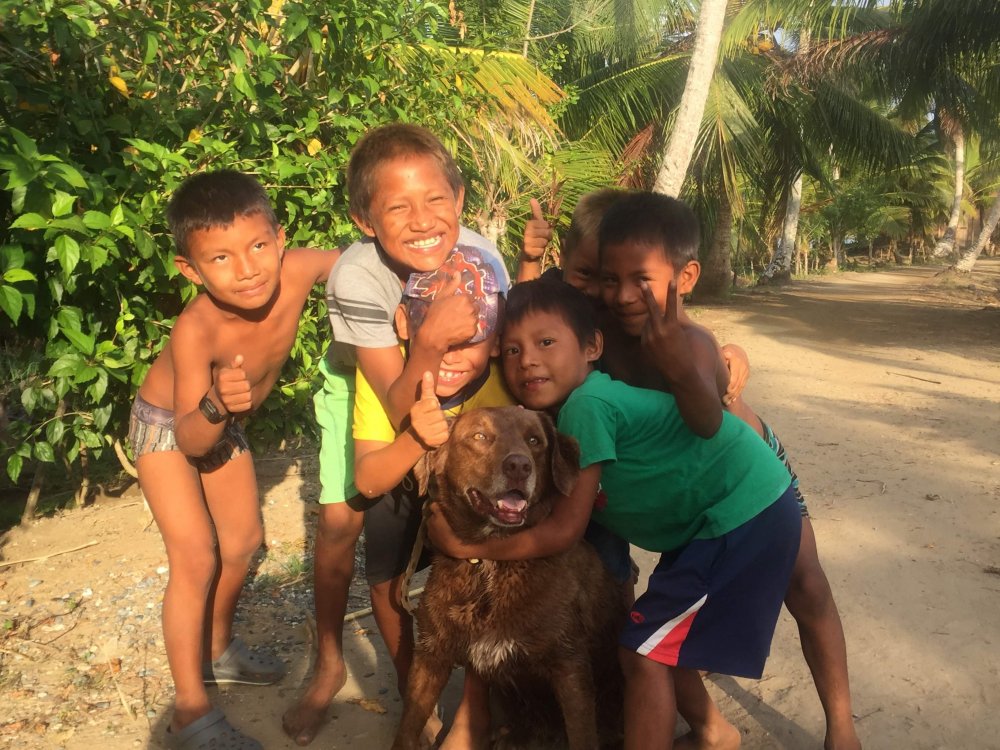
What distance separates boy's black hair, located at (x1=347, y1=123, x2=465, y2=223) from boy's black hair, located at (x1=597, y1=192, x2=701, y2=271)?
60cm

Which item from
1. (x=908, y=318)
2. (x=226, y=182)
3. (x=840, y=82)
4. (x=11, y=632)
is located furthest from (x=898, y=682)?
(x=840, y=82)

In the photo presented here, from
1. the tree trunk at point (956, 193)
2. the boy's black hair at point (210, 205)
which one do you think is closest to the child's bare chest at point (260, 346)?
the boy's black hair at point (210, 205)

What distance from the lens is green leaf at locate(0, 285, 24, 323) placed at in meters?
3.25

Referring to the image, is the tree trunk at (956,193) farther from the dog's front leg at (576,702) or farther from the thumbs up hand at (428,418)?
the thumbs up hand at (428,418)

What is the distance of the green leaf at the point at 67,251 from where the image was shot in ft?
11.4

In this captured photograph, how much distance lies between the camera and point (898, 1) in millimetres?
17453

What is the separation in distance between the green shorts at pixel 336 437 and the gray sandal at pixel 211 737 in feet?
2.94

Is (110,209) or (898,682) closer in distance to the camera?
(898,682)

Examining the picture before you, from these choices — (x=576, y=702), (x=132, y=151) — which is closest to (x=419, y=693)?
(x=576, y=702)

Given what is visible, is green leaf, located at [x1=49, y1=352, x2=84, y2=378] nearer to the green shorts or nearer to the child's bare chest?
the child's bare chest

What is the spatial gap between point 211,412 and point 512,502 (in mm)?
1132

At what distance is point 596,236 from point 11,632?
3335 mm

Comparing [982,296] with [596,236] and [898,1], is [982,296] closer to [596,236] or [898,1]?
[898,1]

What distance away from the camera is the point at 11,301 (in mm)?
3260
